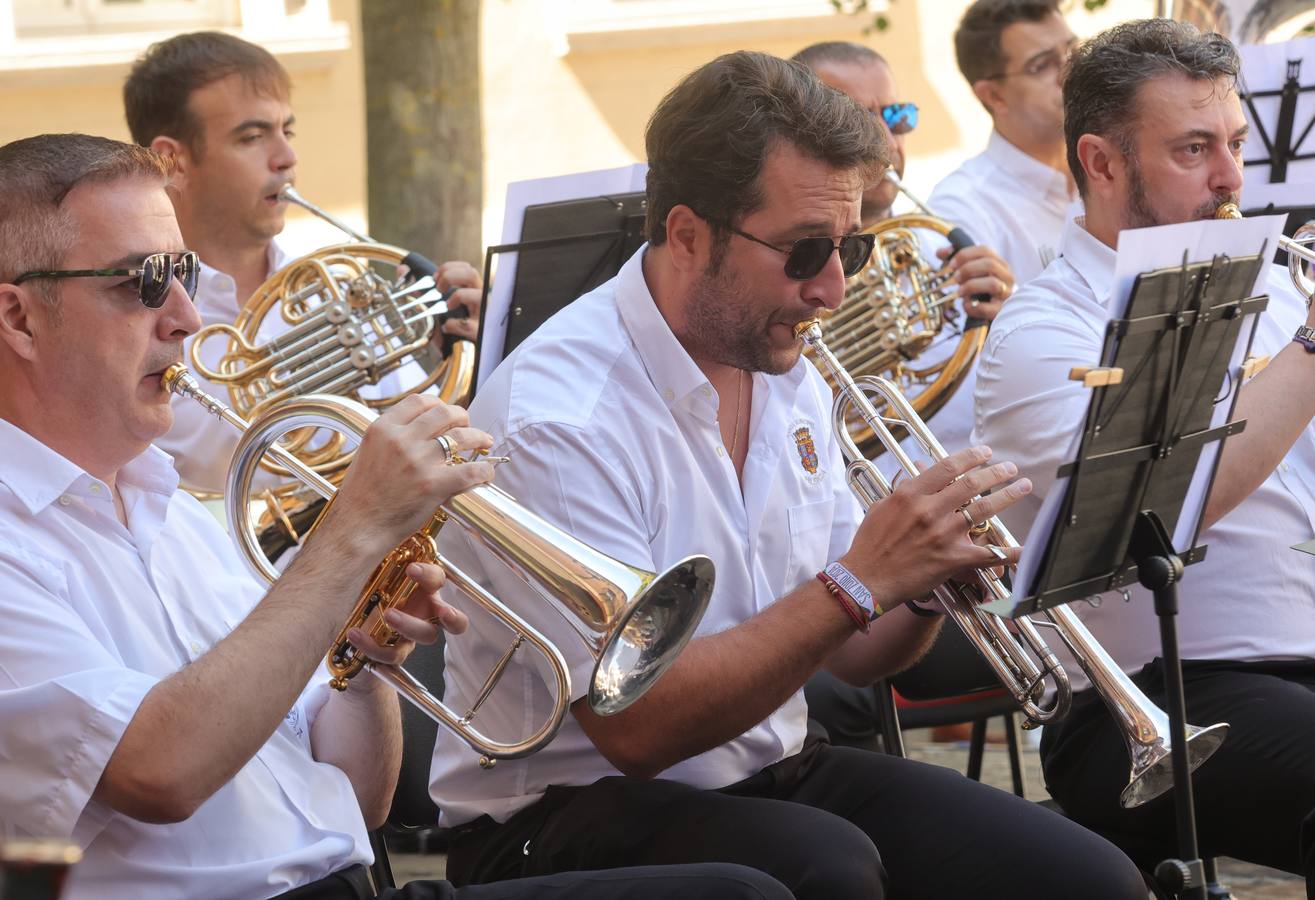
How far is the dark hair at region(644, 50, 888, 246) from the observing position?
2.76 meters

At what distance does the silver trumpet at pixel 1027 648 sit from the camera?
2.59 meters

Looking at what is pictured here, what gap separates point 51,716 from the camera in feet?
6.61

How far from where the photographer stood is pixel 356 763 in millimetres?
2551

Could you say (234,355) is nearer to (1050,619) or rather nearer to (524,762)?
(524,762)

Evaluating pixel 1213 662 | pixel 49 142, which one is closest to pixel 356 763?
pixel 49 142

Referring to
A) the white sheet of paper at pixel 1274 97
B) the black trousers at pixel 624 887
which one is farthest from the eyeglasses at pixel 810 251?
the white sheet of paper at pixel 1274 97

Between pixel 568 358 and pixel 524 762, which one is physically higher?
pixel 568 358

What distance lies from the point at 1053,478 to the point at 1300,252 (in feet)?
2.68

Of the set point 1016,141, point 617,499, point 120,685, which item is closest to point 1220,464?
point 617,499

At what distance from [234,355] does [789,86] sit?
1.85 m

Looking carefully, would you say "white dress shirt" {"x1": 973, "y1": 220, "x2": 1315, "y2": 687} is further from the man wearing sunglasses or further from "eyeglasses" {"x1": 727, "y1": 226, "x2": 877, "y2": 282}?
the man wearing sunglasses

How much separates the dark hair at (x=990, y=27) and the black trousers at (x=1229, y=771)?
9.55ft

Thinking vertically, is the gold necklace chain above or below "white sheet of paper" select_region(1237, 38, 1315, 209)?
below

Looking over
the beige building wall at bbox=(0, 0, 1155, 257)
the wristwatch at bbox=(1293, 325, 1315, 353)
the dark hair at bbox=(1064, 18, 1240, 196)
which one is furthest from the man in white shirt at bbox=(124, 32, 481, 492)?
the beige building wall at bbox=(0, 0, 1155, 257)
